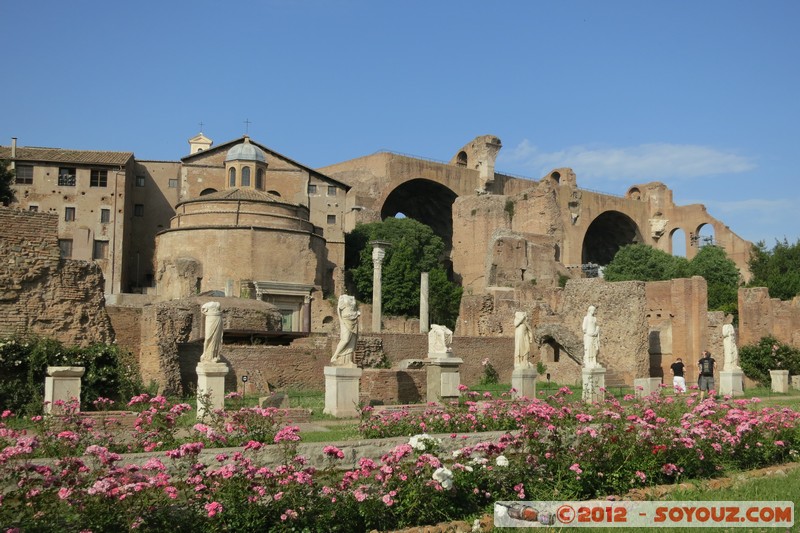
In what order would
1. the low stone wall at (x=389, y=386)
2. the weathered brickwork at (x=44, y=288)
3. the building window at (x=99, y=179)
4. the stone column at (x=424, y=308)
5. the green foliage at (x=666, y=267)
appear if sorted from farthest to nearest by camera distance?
the green foliage at (x=666, y=267) < the building window at (x=99, y=179) < the stone column at (x=424, y=308) < the low stone wall at (x=389, y=386) < the weathered brickwork at (x=44, y=288)

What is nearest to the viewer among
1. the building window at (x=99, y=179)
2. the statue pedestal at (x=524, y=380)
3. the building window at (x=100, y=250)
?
the statue pedestal at (x=524, y=380)

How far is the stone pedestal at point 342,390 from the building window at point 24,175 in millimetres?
39311

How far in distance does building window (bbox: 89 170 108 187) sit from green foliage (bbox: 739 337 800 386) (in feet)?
117

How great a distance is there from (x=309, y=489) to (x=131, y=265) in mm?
47068

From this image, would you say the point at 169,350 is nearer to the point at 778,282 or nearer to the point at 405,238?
the point at 405,238

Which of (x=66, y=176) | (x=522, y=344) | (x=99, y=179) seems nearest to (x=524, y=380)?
(x=522, y=344)

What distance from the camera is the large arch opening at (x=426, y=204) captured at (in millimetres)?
66125

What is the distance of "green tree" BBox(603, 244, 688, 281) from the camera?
5934 centimetres

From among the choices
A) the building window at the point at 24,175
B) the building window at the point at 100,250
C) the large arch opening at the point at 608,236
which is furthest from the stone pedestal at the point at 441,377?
the large arch opening at the point at 608,236

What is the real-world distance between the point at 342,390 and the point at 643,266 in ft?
158

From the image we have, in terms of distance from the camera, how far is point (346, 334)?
604 inches

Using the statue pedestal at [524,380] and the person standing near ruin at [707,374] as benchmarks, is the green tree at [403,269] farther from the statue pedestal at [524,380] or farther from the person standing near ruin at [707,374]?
the statue pedestal at [524,380]

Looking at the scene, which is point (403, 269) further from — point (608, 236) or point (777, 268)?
point (608, 236)

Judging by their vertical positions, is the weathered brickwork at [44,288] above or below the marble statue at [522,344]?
above
